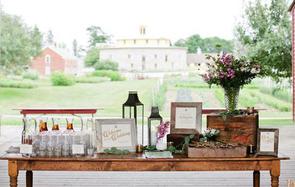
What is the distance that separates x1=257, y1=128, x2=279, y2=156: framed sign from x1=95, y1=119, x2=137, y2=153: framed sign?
730mm

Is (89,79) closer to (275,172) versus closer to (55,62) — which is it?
(55,62)

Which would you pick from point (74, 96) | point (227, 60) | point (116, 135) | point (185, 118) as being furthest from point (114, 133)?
point (74, 96)

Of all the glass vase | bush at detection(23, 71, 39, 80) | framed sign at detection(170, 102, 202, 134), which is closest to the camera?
framed sign at detection(170, 102, 202, 134)

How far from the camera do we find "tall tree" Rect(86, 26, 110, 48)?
1523 cm

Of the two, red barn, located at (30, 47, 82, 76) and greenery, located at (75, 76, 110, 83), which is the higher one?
red barn, located at (30, 47, 82, 76)

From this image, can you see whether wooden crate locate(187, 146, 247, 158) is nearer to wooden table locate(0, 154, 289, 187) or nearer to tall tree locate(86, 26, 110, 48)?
wooden table locate(0, 154, 289, 187)

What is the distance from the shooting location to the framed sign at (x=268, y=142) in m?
3.45

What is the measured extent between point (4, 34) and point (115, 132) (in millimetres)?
11038

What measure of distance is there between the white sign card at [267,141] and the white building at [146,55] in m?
11.4

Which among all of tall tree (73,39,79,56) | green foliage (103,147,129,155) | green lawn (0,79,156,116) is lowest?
green lawn (0,79,156,116)

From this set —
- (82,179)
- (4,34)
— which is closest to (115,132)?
(82,179)

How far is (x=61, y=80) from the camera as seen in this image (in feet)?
48.9

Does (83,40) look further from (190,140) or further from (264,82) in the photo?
(190,140)

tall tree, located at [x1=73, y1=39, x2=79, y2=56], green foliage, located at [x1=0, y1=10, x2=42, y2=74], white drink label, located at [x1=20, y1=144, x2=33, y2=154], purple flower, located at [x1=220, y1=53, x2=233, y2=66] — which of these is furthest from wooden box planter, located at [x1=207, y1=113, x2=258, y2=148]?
tall tree, located at [x1=73, y1=39, x2=79, y2=56]
